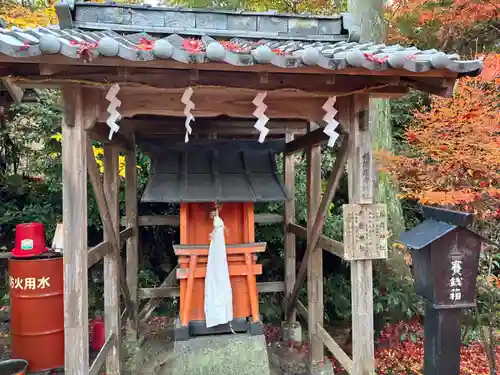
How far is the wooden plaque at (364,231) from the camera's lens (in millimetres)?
3160

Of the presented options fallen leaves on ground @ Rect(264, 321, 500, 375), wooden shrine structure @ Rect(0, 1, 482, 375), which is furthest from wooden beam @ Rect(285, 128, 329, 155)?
fallen leaves on ground @ Rect(264, 321, 500, 375)

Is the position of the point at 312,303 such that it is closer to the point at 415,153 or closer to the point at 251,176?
the point at 251,176

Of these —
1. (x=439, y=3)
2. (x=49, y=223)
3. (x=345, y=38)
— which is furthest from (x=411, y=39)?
(x=49, y=223)

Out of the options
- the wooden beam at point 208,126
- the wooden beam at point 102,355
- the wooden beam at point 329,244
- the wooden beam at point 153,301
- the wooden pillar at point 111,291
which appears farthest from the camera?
the wooden beam at point 153,301

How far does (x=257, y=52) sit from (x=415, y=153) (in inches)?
159

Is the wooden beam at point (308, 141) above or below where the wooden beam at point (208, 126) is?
below

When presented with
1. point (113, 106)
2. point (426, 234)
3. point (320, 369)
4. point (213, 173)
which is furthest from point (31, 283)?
point (426, 234)

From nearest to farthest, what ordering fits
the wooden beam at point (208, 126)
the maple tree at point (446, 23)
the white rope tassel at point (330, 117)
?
the white rope tassel at point (330, 117), the wooden beam at point (208, 126), the maple tree at point (446, 23)

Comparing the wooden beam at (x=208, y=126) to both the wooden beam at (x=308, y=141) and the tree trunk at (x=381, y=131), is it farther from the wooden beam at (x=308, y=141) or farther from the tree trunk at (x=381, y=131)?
the tree trunk at (x=381, y=131)

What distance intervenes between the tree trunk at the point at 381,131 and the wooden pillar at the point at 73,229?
3958mm

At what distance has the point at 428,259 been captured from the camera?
2797 mm

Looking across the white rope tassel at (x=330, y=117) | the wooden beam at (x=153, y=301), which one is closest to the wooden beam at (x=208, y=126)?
the white rope tassel at (x=330, y=117)

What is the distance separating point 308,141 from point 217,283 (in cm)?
188

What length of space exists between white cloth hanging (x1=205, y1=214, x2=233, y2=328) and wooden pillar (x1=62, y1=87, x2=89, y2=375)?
1.42 m
